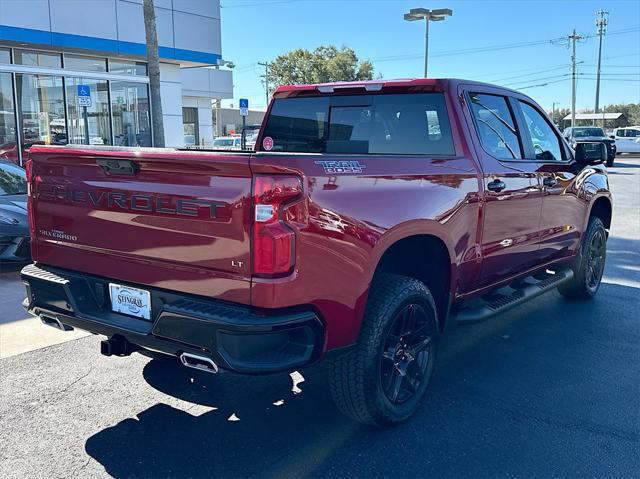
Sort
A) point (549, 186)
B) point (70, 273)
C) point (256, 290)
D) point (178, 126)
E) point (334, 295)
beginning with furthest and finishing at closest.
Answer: point (178, 126), point (549, 186), point (70, 273), point (334, 295), point (256, 290)

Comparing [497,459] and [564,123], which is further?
[564,123]

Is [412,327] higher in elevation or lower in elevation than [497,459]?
higher

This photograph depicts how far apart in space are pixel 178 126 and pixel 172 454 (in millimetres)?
16752

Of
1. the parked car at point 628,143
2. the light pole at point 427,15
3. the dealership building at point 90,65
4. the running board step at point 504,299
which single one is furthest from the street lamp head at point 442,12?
the running board step at point 504,299

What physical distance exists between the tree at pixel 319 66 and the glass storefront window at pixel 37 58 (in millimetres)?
32727

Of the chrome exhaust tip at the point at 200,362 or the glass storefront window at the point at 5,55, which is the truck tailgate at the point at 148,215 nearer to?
the chrome exhaust tip at the point at 200,362

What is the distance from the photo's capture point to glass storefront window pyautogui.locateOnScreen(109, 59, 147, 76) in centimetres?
1662

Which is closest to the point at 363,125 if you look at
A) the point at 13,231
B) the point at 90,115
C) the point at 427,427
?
the point at 427,427

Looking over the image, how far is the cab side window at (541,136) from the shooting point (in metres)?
5.08

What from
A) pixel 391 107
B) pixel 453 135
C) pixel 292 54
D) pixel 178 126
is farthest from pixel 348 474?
pixel 292 54

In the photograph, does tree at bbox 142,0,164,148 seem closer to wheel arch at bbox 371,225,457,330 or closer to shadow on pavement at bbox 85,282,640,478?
shadow on pavement at bbox 85,282,640,478

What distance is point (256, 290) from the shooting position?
270 cm

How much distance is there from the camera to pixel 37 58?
14852 mm

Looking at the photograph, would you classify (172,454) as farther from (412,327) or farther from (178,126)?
(178,126)
